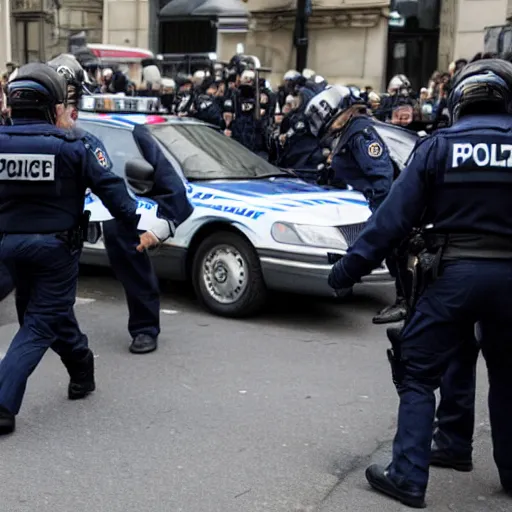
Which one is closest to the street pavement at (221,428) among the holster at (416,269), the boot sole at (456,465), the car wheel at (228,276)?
the boot sole at (456,465)

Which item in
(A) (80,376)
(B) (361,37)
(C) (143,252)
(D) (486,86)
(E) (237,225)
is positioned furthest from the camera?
(B) (361,37)

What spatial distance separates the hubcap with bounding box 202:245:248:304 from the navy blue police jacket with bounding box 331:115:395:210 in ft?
3.62

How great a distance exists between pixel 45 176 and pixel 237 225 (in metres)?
2.64

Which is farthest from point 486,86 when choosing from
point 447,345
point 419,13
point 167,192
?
point 419,13

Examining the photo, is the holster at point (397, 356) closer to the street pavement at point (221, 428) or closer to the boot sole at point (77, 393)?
the street pavement at point (221, 428)

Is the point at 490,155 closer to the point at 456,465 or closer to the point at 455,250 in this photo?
the point at 455,250

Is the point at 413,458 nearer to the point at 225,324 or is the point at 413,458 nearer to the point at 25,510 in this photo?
the point at 25,510

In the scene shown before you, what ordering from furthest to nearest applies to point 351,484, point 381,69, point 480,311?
point 381,69, point 351,484, point 480,311

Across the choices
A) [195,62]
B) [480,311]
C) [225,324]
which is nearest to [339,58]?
[195,62]

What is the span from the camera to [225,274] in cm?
707

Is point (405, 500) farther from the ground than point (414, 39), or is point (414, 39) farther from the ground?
point (414, 39)

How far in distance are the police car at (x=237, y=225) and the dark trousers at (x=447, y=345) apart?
278cm

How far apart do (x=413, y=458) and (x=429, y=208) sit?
1052mm

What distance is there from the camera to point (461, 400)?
4188 millimetres
